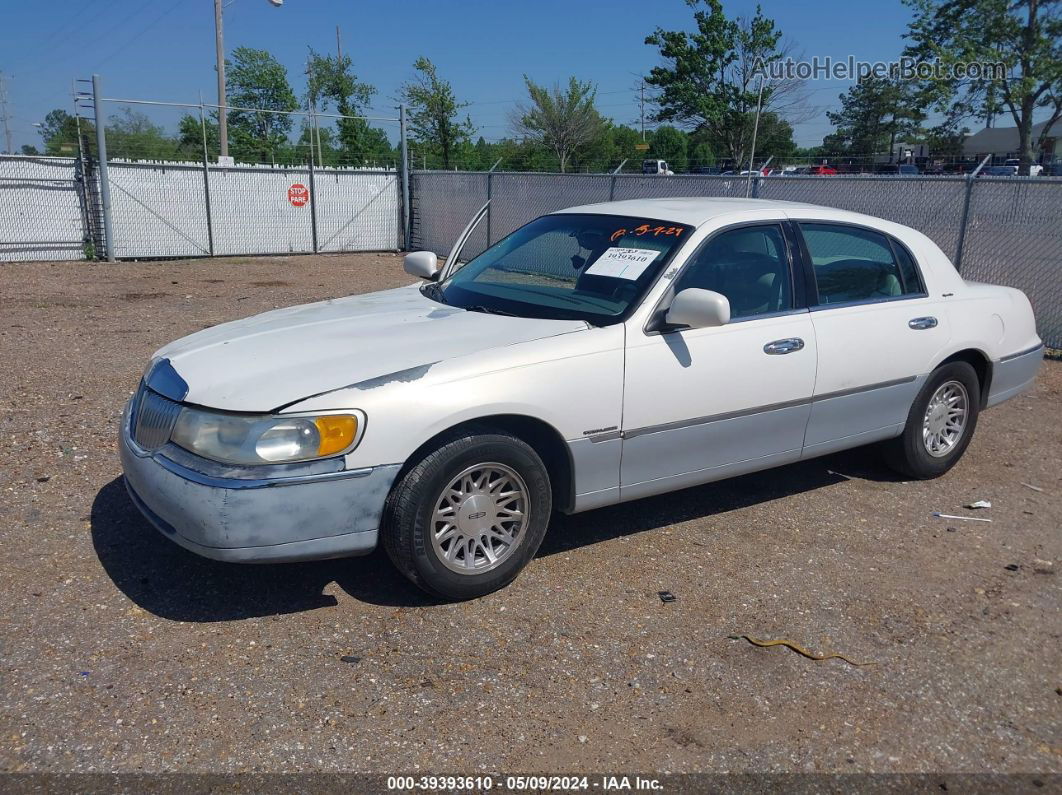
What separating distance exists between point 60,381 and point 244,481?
4.91 m

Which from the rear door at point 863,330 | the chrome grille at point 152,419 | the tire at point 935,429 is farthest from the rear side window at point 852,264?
the chrome grille at point 152,419

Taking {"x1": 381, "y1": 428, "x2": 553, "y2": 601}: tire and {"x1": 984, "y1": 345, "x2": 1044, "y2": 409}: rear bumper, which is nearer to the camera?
{"x1": 381, "y1": 428, "x2": 553, "y2": 601}: tire

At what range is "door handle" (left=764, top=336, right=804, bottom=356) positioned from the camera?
445cm

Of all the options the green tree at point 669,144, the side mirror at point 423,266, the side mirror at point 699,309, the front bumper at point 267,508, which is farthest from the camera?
the green tree at point 669,144

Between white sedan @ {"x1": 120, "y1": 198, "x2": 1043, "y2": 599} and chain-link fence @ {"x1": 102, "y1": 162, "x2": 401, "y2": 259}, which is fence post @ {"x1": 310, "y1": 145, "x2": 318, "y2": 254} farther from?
white sedan @ {"x1": 120, "y1": 198, "x2": 1043, "y2": 599}

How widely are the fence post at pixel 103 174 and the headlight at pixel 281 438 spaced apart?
15051 mm

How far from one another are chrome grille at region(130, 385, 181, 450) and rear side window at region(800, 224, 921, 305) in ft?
10.7

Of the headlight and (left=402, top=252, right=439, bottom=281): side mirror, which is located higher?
(left=402, top=252, right=439, bottom=281): side mirror

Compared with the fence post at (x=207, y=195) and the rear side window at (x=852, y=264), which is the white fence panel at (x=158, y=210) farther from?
the rear side window at (x=852, y=264)

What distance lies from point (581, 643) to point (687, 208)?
2.42m

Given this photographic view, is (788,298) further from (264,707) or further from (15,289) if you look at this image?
(15,289)

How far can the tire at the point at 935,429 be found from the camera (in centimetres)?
528

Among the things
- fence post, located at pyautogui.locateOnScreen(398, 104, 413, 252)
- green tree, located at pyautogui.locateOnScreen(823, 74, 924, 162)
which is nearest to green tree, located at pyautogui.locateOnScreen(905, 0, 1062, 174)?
green tree, located at pyautogui.locateOnScreen(823, 74, 924, 162)

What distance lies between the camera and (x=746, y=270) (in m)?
4.58
